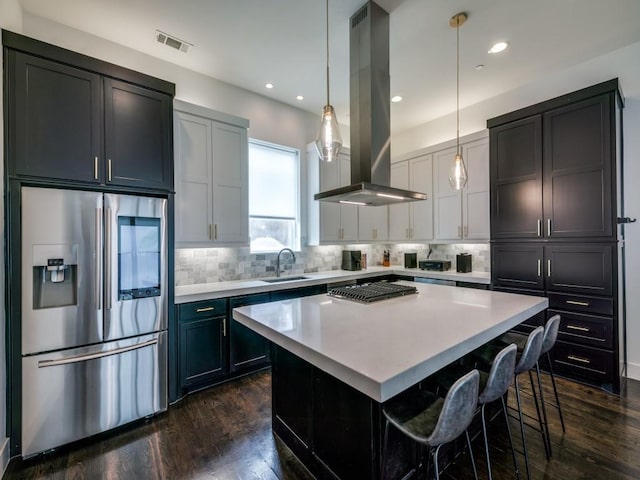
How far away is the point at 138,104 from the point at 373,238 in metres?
3.52

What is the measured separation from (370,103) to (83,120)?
2.20 meters

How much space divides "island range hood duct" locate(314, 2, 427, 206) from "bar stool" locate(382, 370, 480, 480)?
1432 millimetres

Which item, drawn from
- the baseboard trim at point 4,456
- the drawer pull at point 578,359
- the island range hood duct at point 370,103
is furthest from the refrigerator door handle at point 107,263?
the drawer pull at point 578,359

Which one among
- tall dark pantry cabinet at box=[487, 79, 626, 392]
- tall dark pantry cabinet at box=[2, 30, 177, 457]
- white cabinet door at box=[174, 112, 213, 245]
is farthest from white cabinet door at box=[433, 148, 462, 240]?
tall dark pantry cabinet at box=[2, 30, 177, 457]

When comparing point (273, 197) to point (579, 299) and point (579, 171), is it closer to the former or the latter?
point (579, 171)

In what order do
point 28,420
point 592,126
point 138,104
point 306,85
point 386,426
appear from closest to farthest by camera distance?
point 386,426
point 28,420
point 138,104
point 592,126
point 306,85

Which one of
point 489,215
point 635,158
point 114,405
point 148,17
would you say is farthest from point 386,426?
point 635,158

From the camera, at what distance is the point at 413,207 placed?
4.62 metres

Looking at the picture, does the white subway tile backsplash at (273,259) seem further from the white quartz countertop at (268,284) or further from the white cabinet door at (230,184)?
the white cabinet door at (230,184)

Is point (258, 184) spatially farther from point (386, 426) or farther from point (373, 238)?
point (386, 426)

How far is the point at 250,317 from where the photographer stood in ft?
5.99

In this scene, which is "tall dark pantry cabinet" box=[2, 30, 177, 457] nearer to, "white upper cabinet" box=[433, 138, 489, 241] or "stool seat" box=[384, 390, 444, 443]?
"stool seat" box=[384, 390, 444, 443]

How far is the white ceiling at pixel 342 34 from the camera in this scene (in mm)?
2379

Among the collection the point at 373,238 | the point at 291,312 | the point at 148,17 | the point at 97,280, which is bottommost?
the point at 291,312
